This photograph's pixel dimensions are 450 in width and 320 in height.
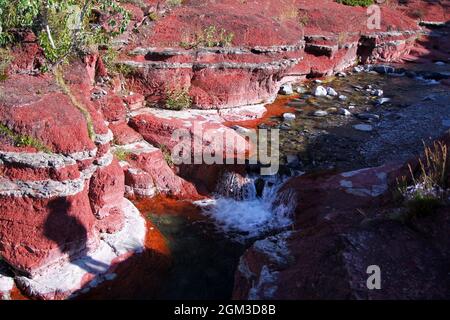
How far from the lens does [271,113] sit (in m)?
13.1

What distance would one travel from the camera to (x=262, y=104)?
13.6m

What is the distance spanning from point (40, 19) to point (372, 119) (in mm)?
8822

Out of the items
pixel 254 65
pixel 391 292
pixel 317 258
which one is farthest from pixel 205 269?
pixel 254 65

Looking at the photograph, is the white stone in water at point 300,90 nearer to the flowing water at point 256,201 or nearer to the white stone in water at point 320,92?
the flowing water at point 256,201

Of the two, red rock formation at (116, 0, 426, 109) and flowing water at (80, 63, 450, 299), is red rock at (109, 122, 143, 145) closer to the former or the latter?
flowing water at (80, 63, 450, 299)

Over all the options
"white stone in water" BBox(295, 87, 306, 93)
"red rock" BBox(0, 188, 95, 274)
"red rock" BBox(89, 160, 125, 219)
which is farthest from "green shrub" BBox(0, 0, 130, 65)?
"white stone in water" BBox(295, 87, 306, 93)

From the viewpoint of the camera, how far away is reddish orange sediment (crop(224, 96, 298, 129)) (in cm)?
1209

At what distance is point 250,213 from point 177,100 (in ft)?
12.8

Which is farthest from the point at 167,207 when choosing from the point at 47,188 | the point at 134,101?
the point at 134,101

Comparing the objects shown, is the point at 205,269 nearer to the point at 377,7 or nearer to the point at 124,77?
the point at 124,77

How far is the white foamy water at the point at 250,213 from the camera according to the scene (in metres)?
8.45

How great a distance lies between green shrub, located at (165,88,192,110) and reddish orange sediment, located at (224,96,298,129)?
3.77ft

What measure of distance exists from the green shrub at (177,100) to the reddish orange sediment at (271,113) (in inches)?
45.2

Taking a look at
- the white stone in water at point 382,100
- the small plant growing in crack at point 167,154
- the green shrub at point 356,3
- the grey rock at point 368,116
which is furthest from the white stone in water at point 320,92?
the green shrub at point 356,3
